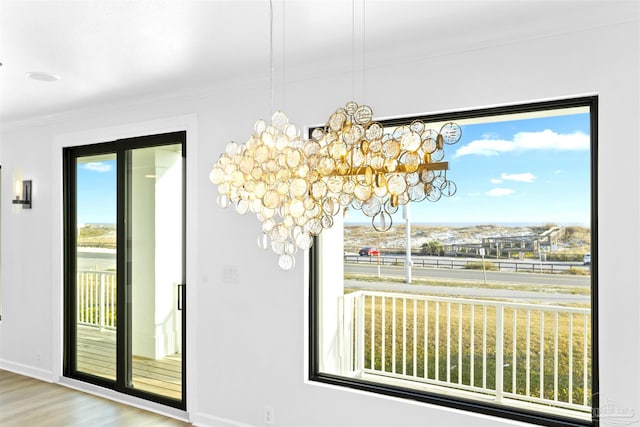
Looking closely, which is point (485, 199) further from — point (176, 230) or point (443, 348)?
point (176, 230)

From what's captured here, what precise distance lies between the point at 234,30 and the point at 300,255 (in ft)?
4.84

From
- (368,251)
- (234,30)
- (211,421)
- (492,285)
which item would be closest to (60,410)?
(211,421)

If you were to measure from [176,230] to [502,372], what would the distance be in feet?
9.58

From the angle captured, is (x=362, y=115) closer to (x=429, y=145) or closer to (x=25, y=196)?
(x=429, y=145)

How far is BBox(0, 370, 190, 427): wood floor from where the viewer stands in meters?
3.81

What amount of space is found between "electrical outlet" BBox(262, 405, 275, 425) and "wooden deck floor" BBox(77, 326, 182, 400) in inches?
37.3

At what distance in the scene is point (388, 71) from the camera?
2.98 m

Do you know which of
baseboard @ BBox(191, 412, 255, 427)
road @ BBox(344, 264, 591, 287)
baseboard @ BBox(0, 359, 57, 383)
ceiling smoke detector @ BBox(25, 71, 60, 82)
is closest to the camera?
ceiling smoke detector @ BBox(25, 71, 60, 82)

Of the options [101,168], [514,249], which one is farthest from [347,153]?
[101,168]

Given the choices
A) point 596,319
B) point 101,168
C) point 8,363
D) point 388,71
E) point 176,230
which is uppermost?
point 388,71

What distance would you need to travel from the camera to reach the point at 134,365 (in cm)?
425

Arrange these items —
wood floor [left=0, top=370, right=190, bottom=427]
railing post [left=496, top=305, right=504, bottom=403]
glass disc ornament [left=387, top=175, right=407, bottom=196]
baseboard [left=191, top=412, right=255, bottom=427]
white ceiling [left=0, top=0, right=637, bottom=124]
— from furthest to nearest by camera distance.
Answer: railing post [left=496, top=305, right=504, bottom=403], wood floor [left=0, top=370, right=190, bottom=427], baseboard [left=191, top=412, right=255, bottom=427], white ceiling [left=0, top=0, right=637, bottom=124], glass disc ornament [left=387, top=175, right=407, bottom=196]

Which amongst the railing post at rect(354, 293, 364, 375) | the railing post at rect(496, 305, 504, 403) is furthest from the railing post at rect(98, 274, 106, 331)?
the railing post at rect(496, 305, 504, 403)

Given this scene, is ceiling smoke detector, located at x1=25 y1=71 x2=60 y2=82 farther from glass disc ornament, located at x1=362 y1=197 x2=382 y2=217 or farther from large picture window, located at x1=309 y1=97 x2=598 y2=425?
glass disc ornament, located at x1=362 y1=197 x2=382 y2=217
